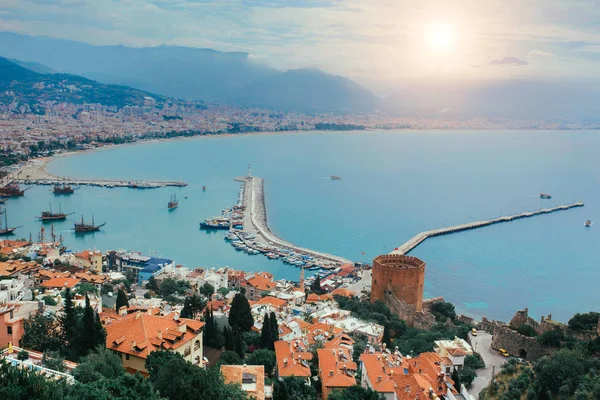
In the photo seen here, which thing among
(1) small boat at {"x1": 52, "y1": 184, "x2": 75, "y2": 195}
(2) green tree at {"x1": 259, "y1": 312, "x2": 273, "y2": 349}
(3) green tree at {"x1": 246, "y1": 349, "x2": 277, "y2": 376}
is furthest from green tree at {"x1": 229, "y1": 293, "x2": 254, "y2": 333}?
(1) small boat at {"x1": 52, "y1": 184, "x2": 75, "y2": 195}

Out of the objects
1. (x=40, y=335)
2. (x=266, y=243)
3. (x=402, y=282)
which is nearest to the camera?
(x=40, y=335)

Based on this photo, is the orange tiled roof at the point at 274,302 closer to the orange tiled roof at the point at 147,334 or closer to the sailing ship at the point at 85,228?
the orange tiled roof at the point at 147,334

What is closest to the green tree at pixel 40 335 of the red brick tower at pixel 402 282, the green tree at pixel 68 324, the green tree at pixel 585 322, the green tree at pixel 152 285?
the green tree at pixel 68 324

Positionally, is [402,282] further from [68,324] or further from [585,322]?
[68,324]

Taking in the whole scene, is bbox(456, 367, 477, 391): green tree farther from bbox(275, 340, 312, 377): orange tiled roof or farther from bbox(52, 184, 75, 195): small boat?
bbox(52, 184, 75, 195): small boat

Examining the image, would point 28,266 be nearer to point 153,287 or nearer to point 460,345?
point 153,287

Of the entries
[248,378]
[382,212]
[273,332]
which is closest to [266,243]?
[382,212]
